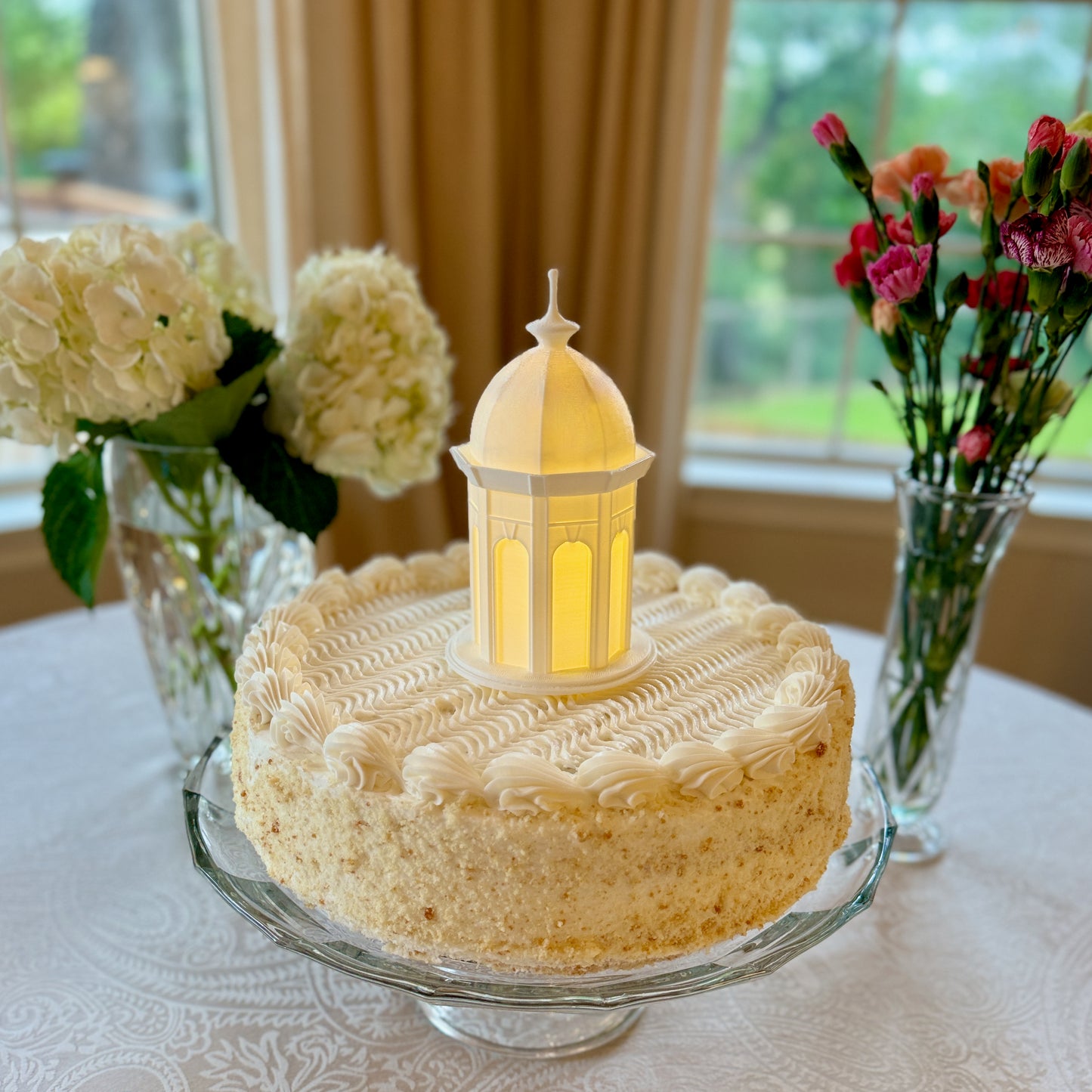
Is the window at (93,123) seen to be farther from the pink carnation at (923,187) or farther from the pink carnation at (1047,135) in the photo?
the pink carnation at (1047,135)

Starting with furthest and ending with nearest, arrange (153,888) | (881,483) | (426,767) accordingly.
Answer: (881,483)
(153,888)
(426,767)

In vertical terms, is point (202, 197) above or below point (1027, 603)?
above

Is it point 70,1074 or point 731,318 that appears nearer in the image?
point 70,1074

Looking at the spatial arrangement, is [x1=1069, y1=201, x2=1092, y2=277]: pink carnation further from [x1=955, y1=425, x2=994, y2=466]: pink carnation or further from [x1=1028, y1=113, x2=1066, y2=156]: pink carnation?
[x1=955, y1=425, x2=994, y2=466]: pink carnation

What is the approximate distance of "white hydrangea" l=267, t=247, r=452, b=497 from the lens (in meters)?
1.22

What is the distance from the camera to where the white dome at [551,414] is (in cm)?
94

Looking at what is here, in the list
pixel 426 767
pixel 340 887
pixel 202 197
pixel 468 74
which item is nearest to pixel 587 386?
pixel 426 767

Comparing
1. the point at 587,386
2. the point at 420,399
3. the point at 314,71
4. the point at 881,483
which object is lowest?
the point at 881,483

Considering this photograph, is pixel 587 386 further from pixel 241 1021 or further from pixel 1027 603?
pixel 1027 603

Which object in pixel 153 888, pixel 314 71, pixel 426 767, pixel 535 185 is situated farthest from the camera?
pixel 535 185

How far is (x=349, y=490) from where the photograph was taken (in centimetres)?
252

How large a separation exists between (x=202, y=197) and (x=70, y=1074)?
6.98 feet

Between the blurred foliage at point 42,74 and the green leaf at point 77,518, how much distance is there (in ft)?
4.88

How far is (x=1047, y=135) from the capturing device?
96 cm
